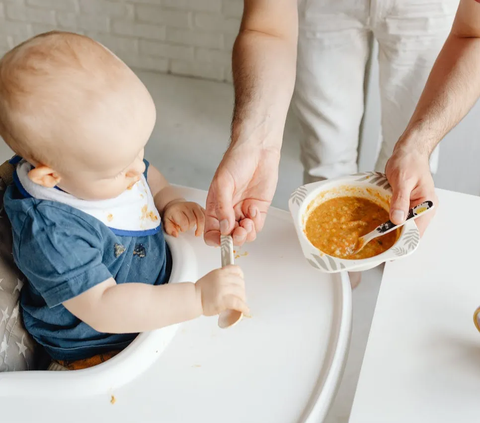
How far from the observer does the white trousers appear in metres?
1.33

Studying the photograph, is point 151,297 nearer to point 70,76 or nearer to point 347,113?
point 70,76

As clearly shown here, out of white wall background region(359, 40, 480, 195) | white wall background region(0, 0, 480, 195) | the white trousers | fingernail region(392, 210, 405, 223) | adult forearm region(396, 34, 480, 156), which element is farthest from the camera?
white wall background region(0, 0, 480, 195)

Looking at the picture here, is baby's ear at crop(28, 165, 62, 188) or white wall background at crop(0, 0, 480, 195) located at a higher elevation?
baby's ear at crop(28, 165, 62, 188)

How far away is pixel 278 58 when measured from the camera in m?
1.23

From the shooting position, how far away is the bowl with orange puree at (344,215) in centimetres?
90

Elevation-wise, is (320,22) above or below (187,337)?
above

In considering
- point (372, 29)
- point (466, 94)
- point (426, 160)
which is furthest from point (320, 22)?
point (426, 160)

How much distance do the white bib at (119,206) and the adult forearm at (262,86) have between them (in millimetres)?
261

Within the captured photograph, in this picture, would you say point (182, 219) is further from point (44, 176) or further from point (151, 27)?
point (151, 27)

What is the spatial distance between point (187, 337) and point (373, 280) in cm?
100

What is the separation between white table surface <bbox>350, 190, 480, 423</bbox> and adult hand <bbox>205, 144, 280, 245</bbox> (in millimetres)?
238

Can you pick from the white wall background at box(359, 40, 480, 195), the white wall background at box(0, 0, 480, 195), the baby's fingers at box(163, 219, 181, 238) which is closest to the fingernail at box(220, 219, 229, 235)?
the baby's fingers at box(163, 219, 181, 238)

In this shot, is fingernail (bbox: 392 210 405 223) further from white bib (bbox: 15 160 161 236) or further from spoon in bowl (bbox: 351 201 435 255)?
white bib (bbox: 15 160 161 236)

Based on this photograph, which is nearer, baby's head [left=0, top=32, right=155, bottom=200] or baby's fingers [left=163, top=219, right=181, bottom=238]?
baby's head [left=0, top=32, right=155, bottom=200]
